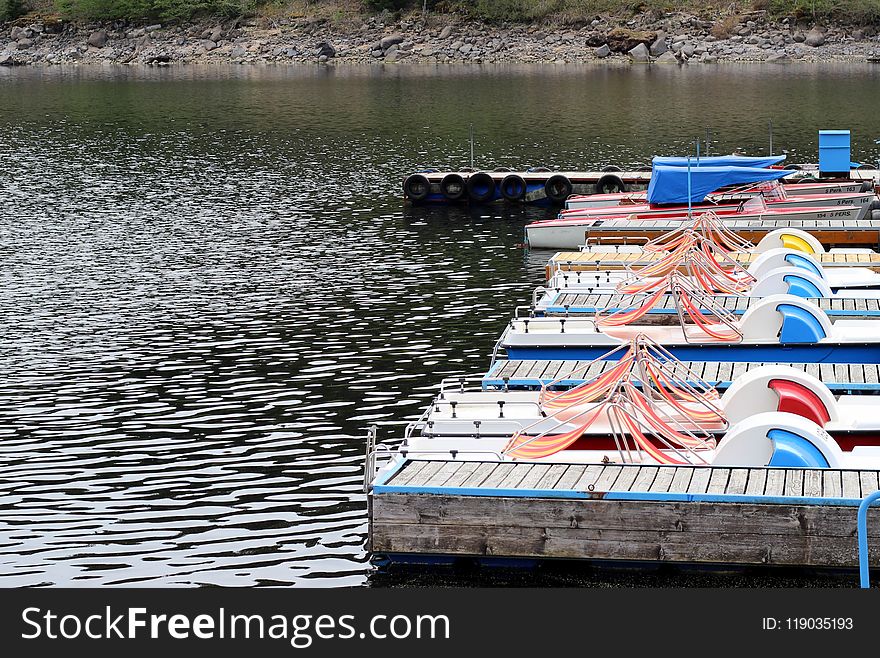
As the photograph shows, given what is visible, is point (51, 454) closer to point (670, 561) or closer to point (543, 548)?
point (543, 548)

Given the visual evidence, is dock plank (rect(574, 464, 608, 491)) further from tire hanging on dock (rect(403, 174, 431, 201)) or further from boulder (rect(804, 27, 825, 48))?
boulder (rect(804, 27, 825, 48))

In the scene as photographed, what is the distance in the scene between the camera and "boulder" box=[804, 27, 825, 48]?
5256 inches

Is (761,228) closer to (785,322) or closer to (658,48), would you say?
(785,322)

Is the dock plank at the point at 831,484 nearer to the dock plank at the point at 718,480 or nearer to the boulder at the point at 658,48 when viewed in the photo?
the dock plank at the point at 718,480

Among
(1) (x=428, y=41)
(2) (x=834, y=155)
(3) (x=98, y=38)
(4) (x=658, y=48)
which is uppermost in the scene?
(3) (x=98, y=38)

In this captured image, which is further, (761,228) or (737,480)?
(761,228)

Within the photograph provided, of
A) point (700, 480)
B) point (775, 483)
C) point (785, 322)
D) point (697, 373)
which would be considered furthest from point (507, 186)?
point (775, 483)

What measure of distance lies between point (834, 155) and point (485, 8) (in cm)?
10569

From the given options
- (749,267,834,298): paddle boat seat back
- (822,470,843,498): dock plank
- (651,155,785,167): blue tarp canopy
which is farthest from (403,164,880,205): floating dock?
(822,470,843,498): dock plank

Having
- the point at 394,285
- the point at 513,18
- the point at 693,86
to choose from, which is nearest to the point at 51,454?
the point at 394,285

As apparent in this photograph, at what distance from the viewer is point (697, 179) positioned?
45.3m

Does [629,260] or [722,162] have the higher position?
[722,162]

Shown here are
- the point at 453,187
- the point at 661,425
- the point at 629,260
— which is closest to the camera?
A: the point at 661,425

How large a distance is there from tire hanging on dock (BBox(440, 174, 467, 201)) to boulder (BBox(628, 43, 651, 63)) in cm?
8467
